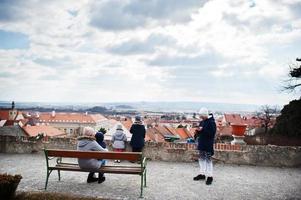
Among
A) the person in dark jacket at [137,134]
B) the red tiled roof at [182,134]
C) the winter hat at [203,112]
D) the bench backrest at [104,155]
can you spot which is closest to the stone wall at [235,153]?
the person in dark jacket at [137,134]

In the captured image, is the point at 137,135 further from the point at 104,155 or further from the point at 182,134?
the point at 182,134

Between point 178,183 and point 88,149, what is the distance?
2.32 m

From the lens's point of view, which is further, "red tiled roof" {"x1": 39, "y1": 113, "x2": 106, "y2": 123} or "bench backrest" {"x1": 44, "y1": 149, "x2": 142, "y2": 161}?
"red tiled roof" {"x1": 39, "y1": 113, "x2": 106, "y2": 123}

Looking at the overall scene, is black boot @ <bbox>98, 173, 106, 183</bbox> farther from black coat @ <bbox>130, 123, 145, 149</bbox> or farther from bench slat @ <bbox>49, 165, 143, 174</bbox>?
black coat @ <bbox>130, 123, 145, 149</bbox>

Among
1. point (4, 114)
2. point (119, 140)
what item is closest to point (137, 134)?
point (119, 140)

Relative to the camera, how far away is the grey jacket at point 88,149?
8.20m

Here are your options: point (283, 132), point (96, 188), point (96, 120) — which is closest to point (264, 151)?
point (96, 188)

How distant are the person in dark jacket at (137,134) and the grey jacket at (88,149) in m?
2.52

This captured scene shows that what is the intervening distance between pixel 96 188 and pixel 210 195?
252 cm

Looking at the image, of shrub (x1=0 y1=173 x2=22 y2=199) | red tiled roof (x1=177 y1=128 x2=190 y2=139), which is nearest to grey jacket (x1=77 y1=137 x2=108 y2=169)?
shrub (x1=0 y1=173 x2=22 y2=199)

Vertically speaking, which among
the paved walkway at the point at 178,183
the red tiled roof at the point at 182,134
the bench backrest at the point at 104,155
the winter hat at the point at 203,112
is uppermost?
the winter hat at the point at 203,112

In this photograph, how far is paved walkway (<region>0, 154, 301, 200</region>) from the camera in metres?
7.91

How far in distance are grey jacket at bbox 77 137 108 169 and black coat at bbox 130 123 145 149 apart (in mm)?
2522

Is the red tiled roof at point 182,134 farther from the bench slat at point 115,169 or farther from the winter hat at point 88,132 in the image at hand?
the bench slat at point 115,169
